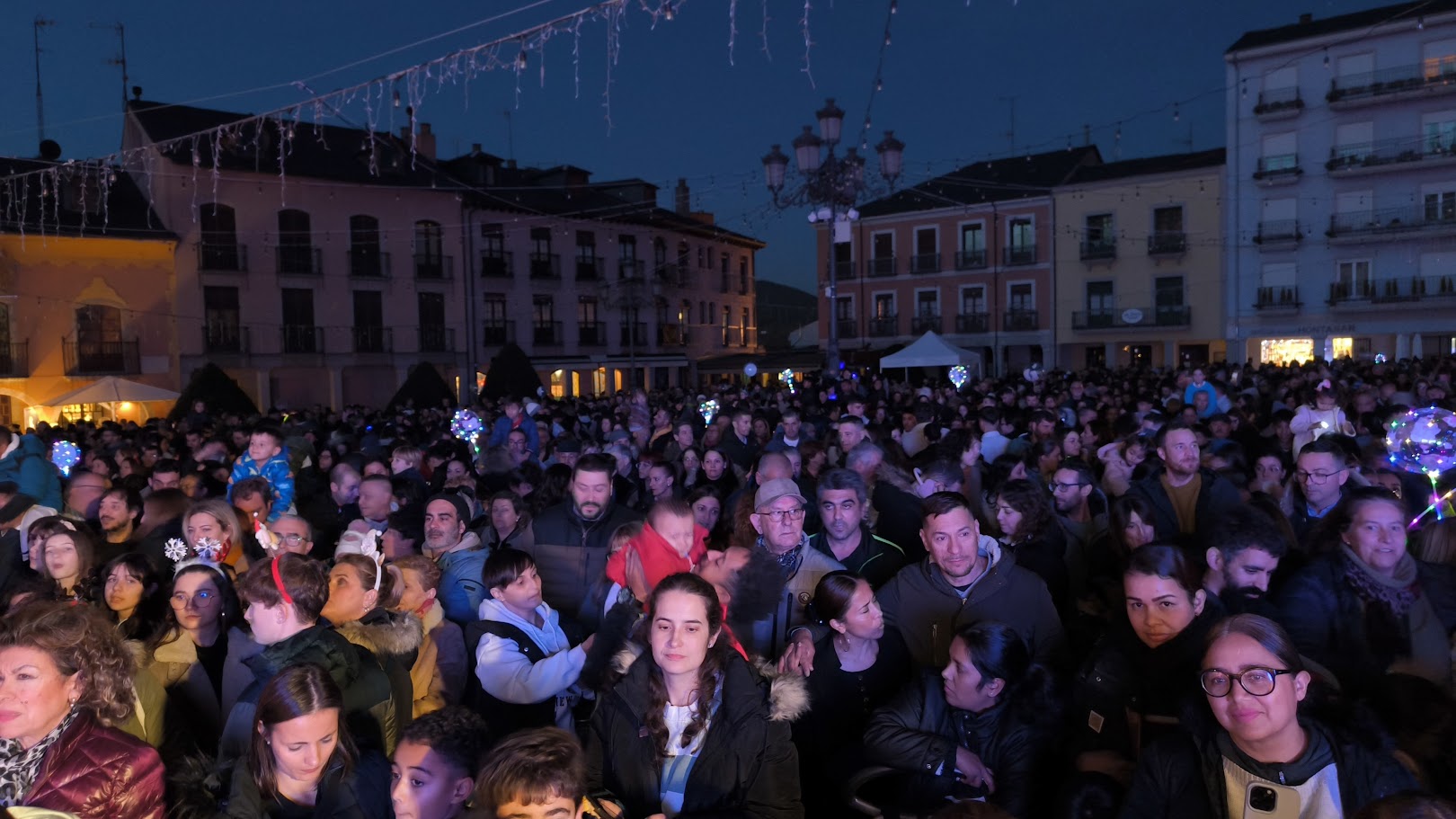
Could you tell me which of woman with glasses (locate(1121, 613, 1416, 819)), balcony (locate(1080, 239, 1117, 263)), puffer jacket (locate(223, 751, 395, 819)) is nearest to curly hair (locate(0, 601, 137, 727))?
Answer: puffer jacket (locate(223, 751, 395, 819))

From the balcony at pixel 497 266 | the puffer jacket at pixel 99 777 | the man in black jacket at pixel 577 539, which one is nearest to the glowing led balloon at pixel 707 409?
the man in black jacket at pixel 577 539

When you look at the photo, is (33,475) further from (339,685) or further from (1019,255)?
(1019,255)

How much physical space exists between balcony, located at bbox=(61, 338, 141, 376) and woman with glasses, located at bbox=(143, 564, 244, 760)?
979 inches

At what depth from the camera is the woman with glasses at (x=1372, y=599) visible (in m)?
3.09

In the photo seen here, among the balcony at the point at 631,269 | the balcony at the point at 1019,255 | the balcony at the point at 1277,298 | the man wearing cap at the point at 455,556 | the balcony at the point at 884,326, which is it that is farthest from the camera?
the balcony at the point at 884,326

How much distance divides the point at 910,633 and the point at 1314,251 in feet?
108

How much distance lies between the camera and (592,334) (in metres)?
36.1

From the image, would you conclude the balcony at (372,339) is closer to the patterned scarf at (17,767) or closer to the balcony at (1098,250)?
the balcony at (1098,250)

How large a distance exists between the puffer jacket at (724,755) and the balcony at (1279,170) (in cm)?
3367

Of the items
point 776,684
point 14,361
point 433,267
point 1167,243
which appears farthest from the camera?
point 1167,243

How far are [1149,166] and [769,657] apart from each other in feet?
114

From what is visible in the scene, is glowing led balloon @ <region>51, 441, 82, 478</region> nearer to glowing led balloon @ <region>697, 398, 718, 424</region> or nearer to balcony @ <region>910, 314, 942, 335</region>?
glowing led balloon @ <region>697, 398, 718, 424</region>

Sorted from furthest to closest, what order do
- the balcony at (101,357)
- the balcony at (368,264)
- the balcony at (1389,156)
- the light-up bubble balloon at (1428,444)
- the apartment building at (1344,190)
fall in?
the balcony at (368,264), the apartment building at (1344,190), the balcony at (1389,156), the balcony at (101,357), the light-up bubble balloon at (1428,444)

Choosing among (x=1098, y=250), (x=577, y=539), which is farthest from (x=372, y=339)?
(x=577, y=539)
